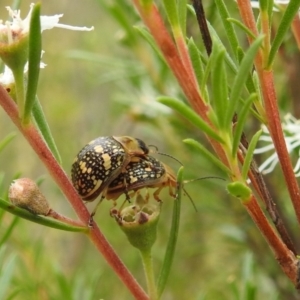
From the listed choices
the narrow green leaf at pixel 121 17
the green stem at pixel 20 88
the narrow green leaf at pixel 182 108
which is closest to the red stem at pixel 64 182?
the green stem at pixel 20 88

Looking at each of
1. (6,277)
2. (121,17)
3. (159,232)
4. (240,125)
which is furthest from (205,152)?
(159,232)

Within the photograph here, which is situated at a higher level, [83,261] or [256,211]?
[256,211]

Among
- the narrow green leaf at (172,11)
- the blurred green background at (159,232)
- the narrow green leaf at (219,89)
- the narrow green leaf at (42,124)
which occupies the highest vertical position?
the narrow green leaf at (172,11)

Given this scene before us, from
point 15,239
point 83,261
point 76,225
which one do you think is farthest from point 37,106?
point 83,261

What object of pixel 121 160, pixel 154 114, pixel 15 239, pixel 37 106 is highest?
pixel 37 106

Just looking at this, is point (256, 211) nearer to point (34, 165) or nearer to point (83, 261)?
point (83, 261)

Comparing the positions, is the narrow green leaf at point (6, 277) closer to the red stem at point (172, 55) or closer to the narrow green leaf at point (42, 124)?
the narrow green leaf at point (42, 124)
